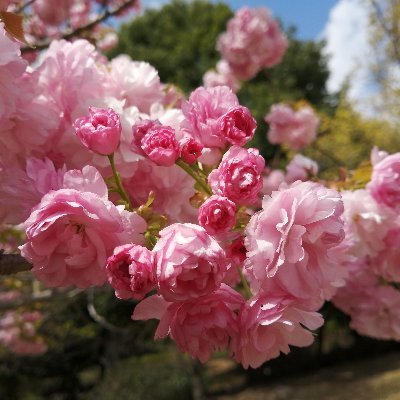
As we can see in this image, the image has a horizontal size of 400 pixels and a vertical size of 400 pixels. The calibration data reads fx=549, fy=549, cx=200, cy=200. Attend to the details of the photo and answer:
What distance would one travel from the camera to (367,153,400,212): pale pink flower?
146cm

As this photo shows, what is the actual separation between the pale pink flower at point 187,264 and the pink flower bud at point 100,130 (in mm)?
265

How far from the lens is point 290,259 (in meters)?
0.87

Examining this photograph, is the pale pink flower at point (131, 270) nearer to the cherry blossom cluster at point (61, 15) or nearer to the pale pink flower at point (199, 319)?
the pale pink flower at point (199, 319)

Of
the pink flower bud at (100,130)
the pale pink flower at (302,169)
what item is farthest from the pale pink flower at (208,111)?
the pale pink flower at (302,169)

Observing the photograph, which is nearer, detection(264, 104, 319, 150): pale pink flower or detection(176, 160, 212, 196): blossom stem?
detection(176, 160, 212, 196): blossom stem

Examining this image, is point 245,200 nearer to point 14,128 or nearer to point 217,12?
point 14,128

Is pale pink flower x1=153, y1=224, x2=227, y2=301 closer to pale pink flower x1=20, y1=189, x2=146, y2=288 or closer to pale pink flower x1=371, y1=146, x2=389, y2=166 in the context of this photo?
pale pink flower x1=20, y1=189, x2=146, y2=288

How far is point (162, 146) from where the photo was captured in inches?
40.0

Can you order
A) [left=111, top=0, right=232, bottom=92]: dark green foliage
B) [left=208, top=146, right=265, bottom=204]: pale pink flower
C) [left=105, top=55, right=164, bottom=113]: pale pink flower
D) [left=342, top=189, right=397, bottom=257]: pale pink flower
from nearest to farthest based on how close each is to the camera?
[left=208, top=146, right=265, bottom=204]: pale pink flower, [left=105, top=55, right=164, bottom=113]: pale pink flower, [left=342, top=189, right=397, bottom=257]: pale pink flower, [left=111, top=0, right=232, bottom=92]: dark green foliage

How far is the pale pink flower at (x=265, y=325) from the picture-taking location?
891mm

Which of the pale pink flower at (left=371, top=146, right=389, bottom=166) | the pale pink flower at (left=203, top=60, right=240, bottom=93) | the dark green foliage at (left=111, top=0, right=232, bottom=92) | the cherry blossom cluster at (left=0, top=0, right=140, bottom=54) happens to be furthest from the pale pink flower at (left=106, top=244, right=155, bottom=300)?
the dark green foliage at (left=111, top=0, right=232, bottom=92)

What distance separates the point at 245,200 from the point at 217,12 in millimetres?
17266

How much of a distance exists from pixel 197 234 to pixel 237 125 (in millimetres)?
250

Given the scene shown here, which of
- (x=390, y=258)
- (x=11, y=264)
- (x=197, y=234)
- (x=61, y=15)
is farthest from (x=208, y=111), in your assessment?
(x=61, y=15)
